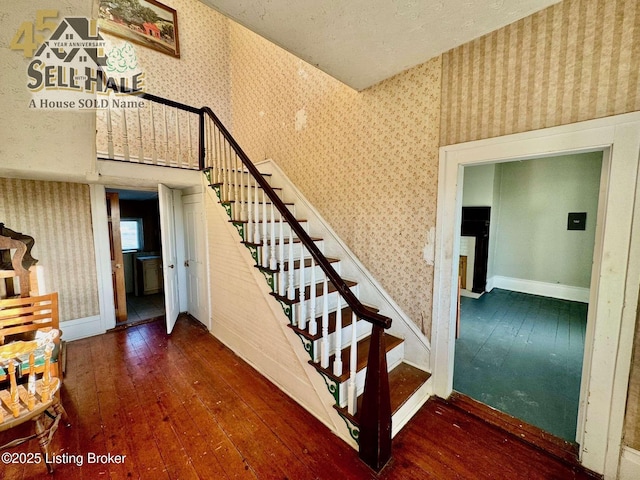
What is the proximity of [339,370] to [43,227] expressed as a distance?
3.85 meters

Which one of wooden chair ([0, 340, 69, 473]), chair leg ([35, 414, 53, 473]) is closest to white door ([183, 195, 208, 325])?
wooden chair ([0, 340, 69, 473])

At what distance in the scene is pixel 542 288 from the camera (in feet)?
15.5

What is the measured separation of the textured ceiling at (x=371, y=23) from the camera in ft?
4.77

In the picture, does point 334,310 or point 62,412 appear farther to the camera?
point 334,310

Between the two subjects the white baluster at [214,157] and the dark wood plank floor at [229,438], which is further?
the white baluster at [214,157]

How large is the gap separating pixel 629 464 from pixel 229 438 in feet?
8.07

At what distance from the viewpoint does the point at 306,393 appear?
2047 mm

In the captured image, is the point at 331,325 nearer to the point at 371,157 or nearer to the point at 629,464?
the point at 371,157

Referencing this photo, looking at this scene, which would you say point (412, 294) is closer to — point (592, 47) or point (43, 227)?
point (592, 47)

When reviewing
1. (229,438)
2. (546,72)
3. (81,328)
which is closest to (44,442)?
(229,438)

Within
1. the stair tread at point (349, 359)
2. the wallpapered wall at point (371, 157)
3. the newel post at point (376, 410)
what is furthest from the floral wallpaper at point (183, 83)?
the newel post at point (376, 410)

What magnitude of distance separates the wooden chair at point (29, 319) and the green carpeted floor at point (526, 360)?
357cm

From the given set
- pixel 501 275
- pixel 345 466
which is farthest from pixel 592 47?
pixel 501 275

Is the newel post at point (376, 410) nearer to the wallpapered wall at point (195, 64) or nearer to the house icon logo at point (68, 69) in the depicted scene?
the house icon logo at point (68, 69)
